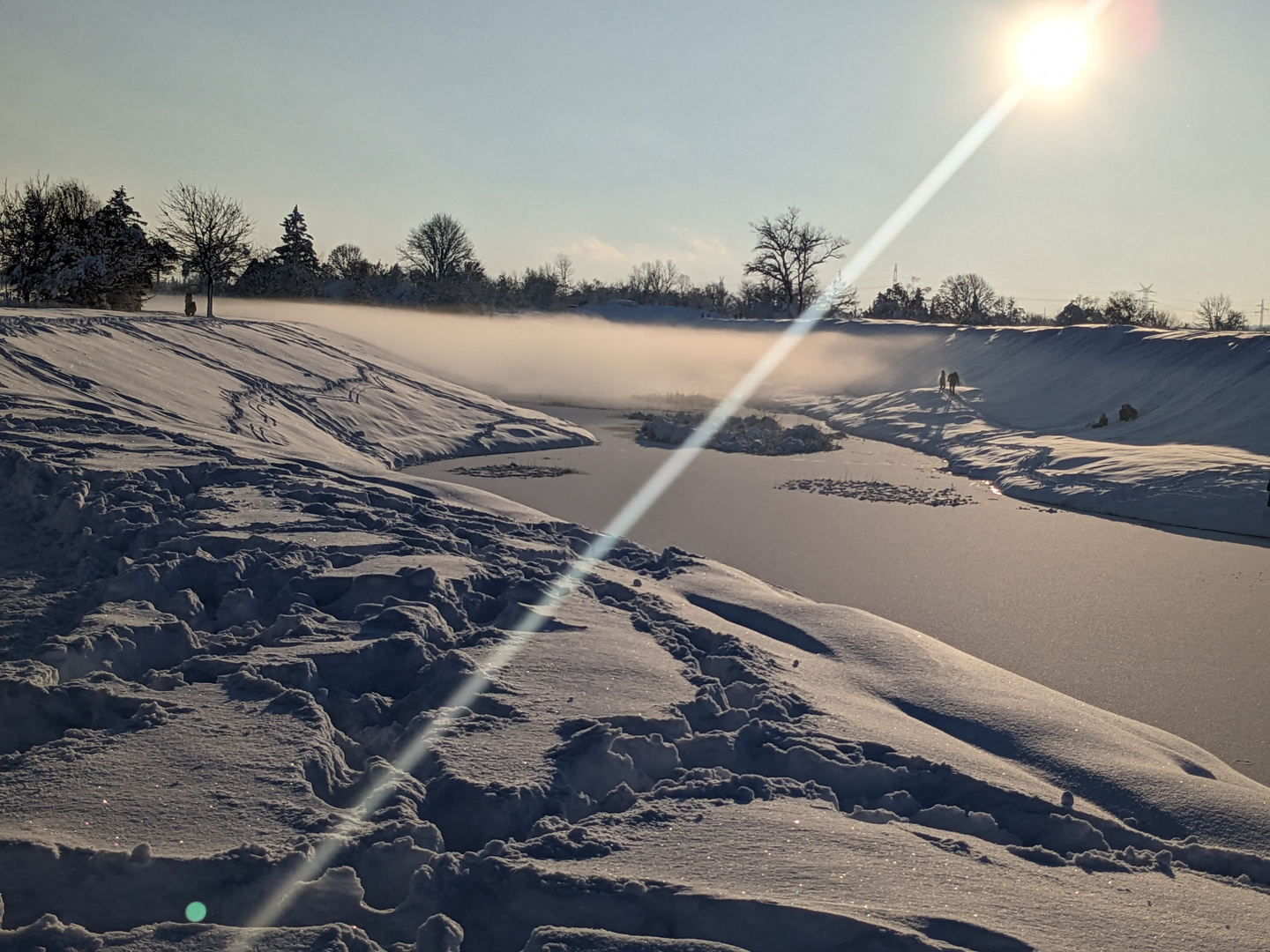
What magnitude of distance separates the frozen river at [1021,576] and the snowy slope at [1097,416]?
93 centimetres

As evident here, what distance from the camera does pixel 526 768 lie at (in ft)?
11.3

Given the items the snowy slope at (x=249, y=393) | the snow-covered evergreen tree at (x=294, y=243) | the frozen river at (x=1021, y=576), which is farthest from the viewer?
the snow-covered evergreen tree at (x=294, y=243)

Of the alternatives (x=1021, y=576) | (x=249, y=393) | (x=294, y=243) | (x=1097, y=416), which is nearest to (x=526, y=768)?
(x=1021, y=576)

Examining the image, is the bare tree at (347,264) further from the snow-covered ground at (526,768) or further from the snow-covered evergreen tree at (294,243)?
the snow-covered ground at (526,768)

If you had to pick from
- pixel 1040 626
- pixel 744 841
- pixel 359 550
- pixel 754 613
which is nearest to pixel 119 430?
pixel 359 550

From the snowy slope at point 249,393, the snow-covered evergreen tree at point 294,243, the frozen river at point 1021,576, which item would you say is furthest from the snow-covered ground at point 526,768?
the snow-covered evergreen tree at point 294,243

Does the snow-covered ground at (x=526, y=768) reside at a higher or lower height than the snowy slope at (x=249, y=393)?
lower

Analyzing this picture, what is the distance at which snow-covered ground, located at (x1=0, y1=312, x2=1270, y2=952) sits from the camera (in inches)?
104

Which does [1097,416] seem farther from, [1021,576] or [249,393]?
[249,393]

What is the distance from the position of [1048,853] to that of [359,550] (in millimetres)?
4476

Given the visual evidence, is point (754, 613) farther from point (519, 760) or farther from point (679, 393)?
point (679, 393)

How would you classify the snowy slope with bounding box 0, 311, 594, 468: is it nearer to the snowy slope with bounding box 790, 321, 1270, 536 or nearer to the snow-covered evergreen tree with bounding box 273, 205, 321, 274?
the snowy slope with bounding box 790, 321, 1270, 536

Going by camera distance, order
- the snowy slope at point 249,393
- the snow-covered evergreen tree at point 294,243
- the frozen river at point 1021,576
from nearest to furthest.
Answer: the frozen river at point 1021,576
the snowy slope at point 249,393
the snow-covered evergreen tree at point 294,243

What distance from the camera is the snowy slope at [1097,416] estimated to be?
11.2 meters
